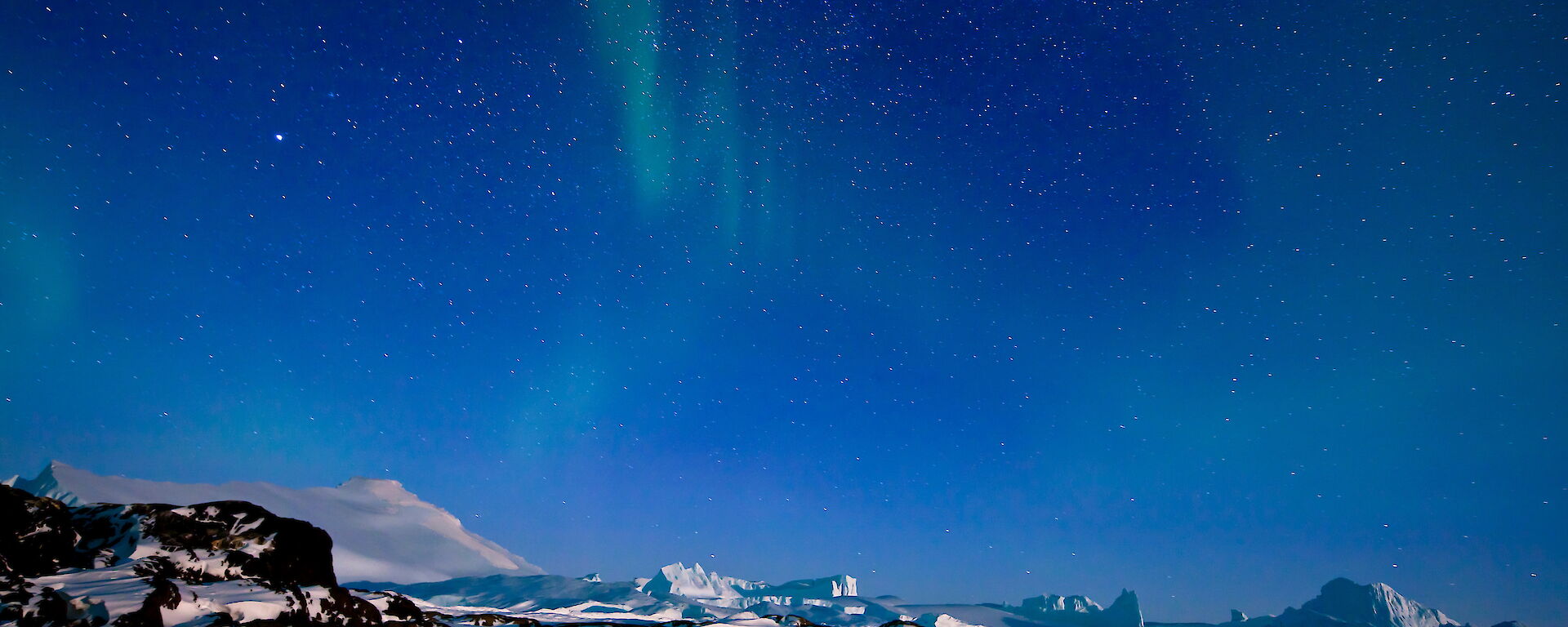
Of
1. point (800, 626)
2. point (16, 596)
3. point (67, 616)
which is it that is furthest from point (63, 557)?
point (800, 626)

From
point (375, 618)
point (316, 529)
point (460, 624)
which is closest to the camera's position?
point (375, 618)

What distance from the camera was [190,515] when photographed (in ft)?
47.9

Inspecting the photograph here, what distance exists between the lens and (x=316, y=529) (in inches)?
645

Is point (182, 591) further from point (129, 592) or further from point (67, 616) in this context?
point (67, 616)

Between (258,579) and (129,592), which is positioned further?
(258,579)

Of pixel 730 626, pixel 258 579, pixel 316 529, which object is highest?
pixel 316 529

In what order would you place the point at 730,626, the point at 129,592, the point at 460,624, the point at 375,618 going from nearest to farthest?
the point at 129,592 < the point at 375,618 < the point at 460,624 < the point at 730,626

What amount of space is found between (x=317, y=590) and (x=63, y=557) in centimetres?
513

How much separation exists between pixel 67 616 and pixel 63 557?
5656 millimetres

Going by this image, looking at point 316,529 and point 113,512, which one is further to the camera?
point 316,529

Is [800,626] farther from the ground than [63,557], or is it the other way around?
[63,557]

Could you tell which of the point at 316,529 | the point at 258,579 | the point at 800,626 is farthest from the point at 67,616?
the point at 800,626

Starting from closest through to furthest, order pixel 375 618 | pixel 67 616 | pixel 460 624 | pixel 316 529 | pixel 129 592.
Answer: pixel 67 616 < pixel 129 592 < pixel 375 618 < pixel 316 529 < pixel 460 624

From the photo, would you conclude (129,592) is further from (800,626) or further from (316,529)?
(800,626)
